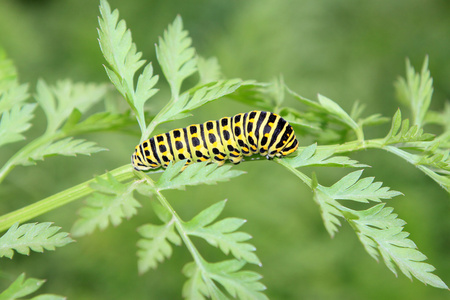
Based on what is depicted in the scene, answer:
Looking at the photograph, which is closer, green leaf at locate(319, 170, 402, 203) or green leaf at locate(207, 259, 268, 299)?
green leaf at locate(207, 259, 268, 299)

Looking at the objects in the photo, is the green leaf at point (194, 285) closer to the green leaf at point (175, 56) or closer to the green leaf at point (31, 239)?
the green leaf at point (31, 239)

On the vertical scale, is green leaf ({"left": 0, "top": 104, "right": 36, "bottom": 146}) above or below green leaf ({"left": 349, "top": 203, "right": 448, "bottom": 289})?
above

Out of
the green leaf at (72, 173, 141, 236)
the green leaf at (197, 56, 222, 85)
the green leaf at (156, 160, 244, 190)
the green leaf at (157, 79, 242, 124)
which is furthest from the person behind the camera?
the green leaf at (197, 56, 222, 85)

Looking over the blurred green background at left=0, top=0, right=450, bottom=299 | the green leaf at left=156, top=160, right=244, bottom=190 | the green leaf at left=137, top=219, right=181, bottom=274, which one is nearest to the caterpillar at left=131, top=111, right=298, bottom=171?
the green leaf at left=156, top=160, right=244, bottom=190

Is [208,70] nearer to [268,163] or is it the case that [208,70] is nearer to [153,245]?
[153,245]

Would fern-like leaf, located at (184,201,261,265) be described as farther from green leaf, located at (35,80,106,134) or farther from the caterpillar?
green leaf, located at (35,80,106,134)
